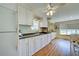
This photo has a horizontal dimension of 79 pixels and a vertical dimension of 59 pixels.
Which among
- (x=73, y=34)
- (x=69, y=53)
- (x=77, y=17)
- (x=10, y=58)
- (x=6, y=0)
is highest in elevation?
(x=6, y=0)

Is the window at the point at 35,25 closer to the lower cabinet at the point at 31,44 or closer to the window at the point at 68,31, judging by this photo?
the lower cabinet at the point at 31,44

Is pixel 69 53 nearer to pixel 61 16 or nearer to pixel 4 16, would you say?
pixel 61 16

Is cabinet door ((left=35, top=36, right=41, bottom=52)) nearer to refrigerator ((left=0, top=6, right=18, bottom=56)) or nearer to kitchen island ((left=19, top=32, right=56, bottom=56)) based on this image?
kitchen island ((left=19, top=32, right=56, bottom=56))

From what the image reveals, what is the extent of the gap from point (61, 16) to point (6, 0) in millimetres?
1515

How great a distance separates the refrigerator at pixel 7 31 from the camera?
2400 mm

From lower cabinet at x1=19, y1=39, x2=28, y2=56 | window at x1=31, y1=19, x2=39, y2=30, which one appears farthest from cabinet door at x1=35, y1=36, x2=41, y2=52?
lower cabinet at x1=19, y1=39, x2=28, y2=56

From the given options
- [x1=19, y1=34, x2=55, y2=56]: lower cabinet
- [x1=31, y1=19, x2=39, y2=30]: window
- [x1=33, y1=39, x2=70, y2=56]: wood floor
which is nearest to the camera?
[x1=19, y1=34, x2=55, y2=56]: lower cabinet

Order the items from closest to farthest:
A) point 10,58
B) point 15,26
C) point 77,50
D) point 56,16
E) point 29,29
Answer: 1. point 10,58
2. point 15,26
3. point 77,50
4. point 56,16
5. point 29,29

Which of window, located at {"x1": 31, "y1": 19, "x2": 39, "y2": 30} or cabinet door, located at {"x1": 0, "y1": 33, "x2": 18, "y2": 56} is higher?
window, located at {"x1": 31, "y1": 19, "x2": 39, "y2": 30}

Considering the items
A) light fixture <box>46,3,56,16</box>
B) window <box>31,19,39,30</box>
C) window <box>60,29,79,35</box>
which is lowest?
window <box>60,29,79,35</box>

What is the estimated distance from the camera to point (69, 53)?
270 cm

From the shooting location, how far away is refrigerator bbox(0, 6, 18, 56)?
7.88 feet

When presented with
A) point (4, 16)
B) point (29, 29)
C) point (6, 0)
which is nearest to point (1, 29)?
point (4, 16)

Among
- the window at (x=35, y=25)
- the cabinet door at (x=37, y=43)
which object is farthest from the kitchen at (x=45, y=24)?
the window at (x=35, y=25)
